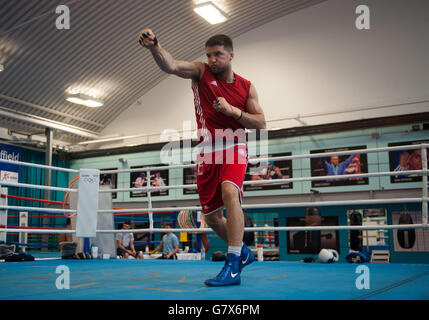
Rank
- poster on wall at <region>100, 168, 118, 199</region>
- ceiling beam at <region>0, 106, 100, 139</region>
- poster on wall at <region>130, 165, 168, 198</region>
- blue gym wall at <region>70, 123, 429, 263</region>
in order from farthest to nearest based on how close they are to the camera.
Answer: poster on wall at <region>100, 168, 118, 199</region>
poster on wall at <region>130, 165, 168, 198</region>
ceiling beam at <region>0, 106, 100, 139</region>
blue gym wall at <region>70, 123, 429, 263</region>

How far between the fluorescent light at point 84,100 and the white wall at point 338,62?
216 centimetres

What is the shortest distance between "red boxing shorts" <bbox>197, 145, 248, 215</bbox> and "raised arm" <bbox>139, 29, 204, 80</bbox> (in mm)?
408

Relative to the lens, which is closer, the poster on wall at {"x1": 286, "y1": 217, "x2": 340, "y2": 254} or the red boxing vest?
the red boxing vest

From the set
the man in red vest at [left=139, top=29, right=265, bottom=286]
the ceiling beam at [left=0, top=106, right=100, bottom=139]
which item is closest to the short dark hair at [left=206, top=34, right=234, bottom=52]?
the man in red vest at [left=139, top=29, right=265, bottom=286]

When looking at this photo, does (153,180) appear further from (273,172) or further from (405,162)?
(405,162)

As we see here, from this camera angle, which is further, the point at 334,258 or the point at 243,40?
the point at 243,40

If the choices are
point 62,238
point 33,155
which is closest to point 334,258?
point 62,238

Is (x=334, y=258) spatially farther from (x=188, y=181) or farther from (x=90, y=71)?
(x=90, y=71)

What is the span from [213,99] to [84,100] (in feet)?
28.9

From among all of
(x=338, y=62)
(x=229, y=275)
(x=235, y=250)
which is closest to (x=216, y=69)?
(x=235, y=250)

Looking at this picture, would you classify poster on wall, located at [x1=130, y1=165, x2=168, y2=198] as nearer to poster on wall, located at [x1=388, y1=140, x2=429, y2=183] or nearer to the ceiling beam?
the ceiling beam

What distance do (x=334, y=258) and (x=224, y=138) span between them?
1.95 meters

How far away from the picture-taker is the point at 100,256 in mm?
4098

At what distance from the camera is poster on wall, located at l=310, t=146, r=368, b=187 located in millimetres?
8633
